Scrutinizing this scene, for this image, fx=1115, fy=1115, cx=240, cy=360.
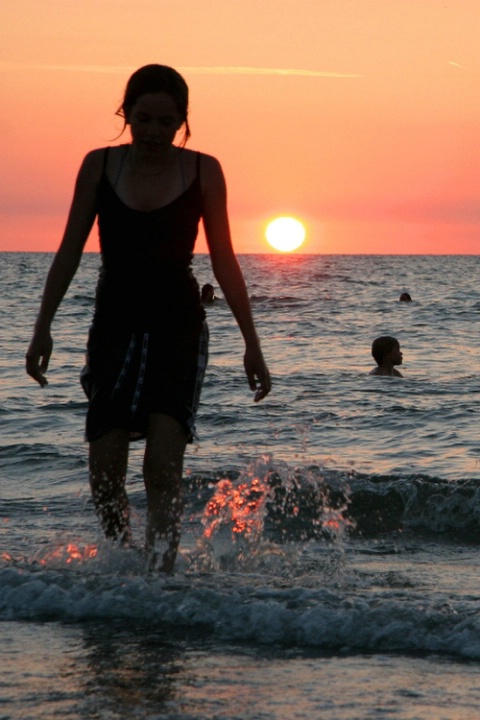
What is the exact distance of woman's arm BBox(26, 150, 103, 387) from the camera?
154 inches

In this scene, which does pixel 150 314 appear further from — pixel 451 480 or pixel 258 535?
pixel 451 480

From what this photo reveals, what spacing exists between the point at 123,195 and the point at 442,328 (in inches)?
788

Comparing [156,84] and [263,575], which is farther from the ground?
[156,84]

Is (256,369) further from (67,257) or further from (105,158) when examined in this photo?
(105,158)

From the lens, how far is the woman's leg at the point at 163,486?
13.0ft

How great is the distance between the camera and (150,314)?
3949 mm

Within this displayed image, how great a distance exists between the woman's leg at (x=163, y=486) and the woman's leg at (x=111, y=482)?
102 mm

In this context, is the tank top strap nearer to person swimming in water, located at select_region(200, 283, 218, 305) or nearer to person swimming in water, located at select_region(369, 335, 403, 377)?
person swimming in water, located at select_region(369, 335, 403, 377)

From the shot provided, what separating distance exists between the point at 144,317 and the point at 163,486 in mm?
618

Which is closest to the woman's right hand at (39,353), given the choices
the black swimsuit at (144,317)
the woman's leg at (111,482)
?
the black swimsuit at (144,317)

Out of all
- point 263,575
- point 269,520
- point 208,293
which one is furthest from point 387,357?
point 208,293

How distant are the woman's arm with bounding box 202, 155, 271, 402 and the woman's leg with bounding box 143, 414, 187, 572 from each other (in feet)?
1.13

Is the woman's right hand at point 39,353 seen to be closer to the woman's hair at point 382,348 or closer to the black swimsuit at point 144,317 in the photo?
the black swimsuit at point 144,317

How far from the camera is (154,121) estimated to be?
12.7 ft
